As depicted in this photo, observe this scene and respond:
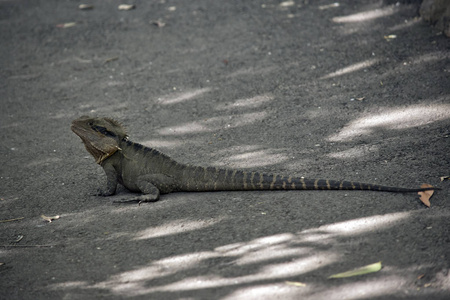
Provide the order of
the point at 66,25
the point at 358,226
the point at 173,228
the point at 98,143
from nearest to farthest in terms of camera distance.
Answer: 1. the point at 358,226
2. the point at 173,228
3. the point at 98,143
4. the point at 66,25

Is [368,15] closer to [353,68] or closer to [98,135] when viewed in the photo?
[353,68]

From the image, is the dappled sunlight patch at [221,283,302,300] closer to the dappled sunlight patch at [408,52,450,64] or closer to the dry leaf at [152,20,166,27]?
the dappled sunlight patch at [408,52,450,64]

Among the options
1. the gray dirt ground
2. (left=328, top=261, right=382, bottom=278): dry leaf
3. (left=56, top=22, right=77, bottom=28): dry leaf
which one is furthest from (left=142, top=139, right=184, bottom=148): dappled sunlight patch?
(left=56, top=22, right=77, bottom=28): dry leaf

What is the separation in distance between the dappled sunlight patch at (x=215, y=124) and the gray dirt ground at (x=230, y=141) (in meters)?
0.03

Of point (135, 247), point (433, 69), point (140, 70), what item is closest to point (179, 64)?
point (140, 70)

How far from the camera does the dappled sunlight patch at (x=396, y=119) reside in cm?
622

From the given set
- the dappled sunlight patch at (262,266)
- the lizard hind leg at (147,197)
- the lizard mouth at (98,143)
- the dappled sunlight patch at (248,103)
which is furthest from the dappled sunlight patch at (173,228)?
the dappled sunlight patch at (248,103)

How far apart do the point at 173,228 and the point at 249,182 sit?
986 millimetres

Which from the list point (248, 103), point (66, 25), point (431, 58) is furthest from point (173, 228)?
point (66, 25)

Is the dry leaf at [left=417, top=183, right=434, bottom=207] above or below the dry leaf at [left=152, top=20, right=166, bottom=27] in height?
below

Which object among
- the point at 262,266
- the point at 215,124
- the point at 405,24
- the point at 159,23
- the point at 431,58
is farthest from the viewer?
the point at 159,23

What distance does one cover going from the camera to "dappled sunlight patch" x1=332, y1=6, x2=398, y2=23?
368 inches

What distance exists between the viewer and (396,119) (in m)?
6.42

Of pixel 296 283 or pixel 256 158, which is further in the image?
pixel 256 158
